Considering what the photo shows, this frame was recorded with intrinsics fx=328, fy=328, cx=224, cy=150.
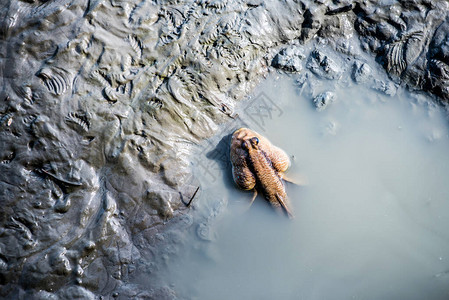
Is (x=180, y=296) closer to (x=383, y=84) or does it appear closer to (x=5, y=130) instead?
(x=5, y=130)

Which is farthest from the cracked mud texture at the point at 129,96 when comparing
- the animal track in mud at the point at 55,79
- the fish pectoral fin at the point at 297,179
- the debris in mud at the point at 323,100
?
the fish pectoral fin at the point at 297,179

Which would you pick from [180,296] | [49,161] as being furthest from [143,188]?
[180,296]

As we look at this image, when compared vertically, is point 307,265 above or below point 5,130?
above

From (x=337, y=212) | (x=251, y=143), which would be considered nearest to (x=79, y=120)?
(x=251, y=143)

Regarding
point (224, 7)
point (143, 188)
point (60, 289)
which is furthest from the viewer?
point (224, 7)

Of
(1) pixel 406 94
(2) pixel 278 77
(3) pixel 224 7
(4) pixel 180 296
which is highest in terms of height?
(1) pixel 406 94

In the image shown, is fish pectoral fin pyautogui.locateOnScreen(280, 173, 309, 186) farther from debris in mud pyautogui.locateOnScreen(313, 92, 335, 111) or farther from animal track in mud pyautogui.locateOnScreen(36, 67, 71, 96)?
animal track in mud pyautogui.locateOnScreen(36, 67, 71, 96)

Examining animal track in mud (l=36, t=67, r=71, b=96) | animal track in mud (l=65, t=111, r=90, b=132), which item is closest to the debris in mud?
animal track in mud (l=65, t=111, r=90, b=132)

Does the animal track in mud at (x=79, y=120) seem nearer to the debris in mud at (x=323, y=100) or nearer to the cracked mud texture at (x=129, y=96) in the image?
the cracked mud texture at (x=129, y=96)
